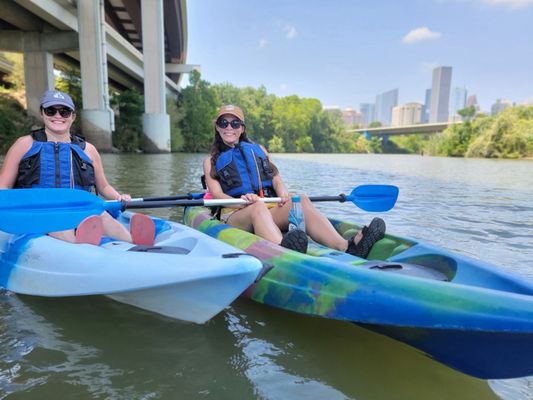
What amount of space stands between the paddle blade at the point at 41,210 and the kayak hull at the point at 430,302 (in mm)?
1088

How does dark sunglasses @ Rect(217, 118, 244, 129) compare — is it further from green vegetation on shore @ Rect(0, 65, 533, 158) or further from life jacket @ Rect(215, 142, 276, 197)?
green vegetation on shore @ Rect(0, 65, 533, 158)

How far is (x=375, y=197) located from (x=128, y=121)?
953 inches

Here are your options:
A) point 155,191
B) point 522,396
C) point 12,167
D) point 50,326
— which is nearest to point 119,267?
point 50,326

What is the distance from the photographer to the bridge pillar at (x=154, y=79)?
2284cm

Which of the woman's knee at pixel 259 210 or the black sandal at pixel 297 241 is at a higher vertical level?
the woman's knee at pixel 259 210

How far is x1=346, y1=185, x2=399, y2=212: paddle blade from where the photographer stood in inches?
150

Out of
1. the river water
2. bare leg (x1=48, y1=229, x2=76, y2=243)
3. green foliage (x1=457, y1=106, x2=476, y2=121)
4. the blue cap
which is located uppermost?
green foliage (x1=457, y1=106, x2=476, y2=121)

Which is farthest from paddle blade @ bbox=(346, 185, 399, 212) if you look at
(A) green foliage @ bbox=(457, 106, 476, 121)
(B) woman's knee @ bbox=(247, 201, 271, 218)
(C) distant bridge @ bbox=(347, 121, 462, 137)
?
(A) green foliage @ bbox=(457, 106, 476, 121)

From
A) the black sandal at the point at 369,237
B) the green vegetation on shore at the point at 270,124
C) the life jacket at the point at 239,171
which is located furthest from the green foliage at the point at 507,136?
the black sandal at the point at 369,237

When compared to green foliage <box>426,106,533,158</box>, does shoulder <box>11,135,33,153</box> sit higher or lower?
lower

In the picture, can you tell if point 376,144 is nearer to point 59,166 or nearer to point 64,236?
point 59,166

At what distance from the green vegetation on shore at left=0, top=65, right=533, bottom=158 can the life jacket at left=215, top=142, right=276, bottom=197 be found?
53.7 ft

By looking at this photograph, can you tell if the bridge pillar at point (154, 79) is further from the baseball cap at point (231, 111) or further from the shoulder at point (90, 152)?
the shoulder at point (90, 152)

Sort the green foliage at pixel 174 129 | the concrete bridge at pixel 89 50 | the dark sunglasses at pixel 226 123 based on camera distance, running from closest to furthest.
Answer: the dark sunglasses at pixel 226 123 → the concrete bridge at pixel 89 50 → the green foliage at pixel 174 129
